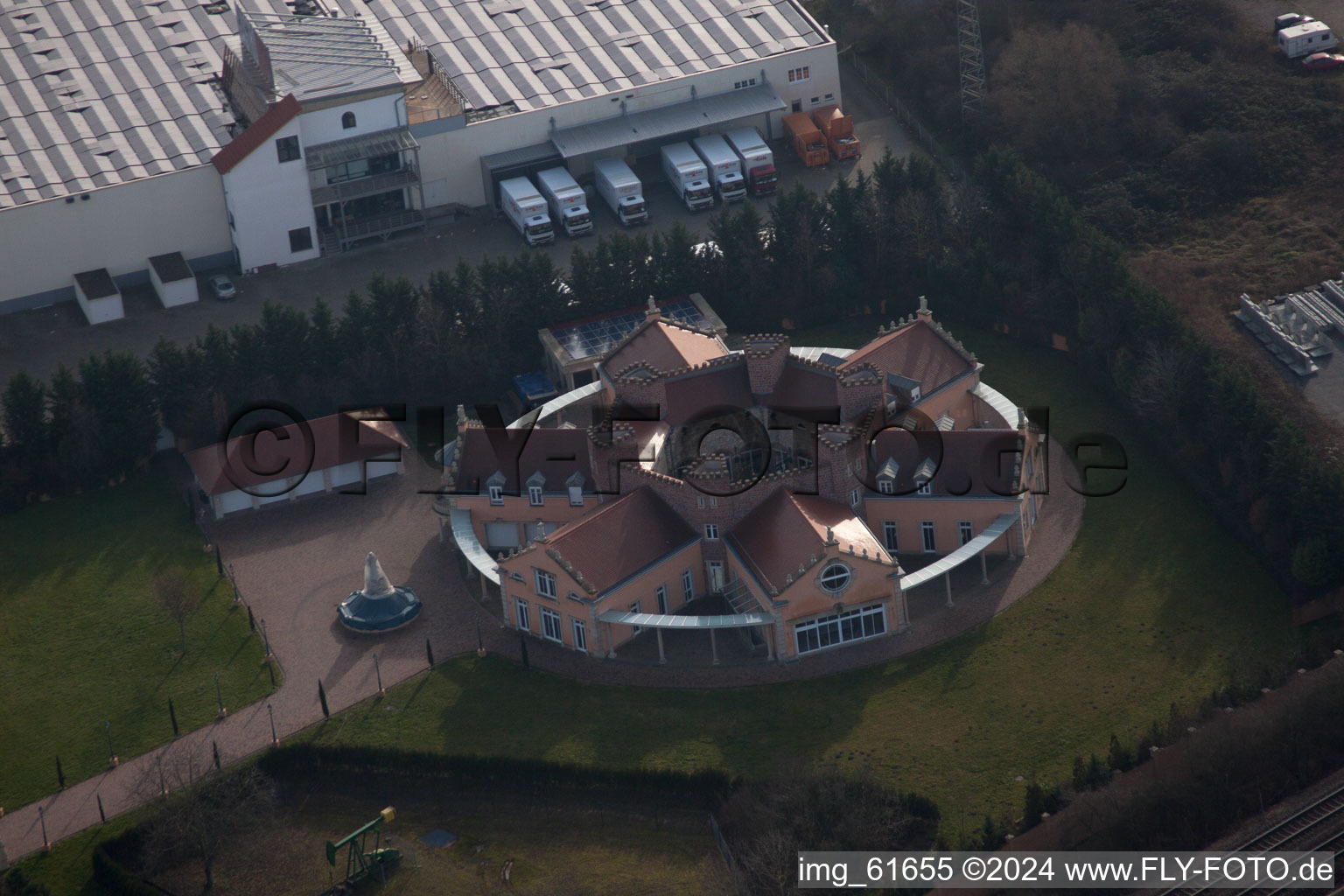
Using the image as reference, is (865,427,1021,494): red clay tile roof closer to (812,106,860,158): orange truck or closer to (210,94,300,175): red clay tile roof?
(812,106,860,158): orange truck

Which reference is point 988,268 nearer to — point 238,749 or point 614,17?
point 614,17

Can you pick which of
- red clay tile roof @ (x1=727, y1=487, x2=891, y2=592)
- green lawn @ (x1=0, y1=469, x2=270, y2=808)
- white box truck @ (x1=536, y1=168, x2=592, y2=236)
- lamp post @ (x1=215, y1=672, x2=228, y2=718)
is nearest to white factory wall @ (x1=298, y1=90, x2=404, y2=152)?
white box truck @ (x1=536, y1=168, x2=592, y2=236)

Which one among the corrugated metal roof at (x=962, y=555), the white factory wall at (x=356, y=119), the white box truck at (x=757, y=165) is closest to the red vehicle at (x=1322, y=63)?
the white box truck at (x=757, y=165)

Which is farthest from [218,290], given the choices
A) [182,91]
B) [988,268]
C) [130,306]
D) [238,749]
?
[988,268]

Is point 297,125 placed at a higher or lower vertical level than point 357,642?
higher

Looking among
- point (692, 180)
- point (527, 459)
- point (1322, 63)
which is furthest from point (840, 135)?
point (527, 459)

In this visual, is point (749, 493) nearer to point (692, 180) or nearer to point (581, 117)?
point (692, 180)
